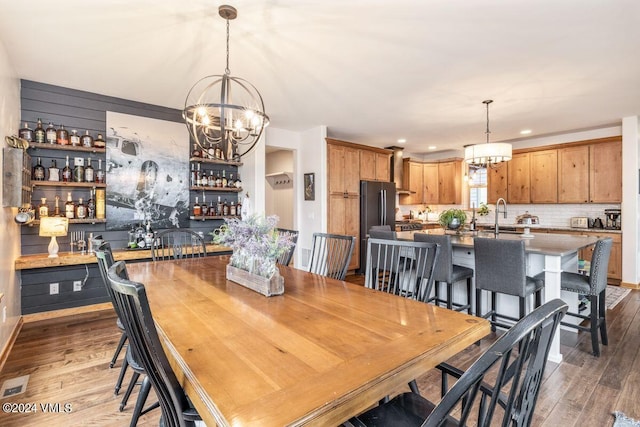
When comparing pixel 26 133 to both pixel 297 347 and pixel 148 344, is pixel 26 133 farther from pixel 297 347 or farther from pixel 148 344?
pixel 297 347

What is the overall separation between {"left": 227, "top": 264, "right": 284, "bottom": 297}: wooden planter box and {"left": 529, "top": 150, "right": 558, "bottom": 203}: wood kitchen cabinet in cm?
620

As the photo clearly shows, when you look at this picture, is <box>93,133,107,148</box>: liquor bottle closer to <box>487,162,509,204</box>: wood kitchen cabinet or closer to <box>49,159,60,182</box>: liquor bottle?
<box>49,159,60,182</box>: liquor bottle

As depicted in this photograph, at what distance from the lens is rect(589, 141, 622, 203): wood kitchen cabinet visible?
16.9 feet

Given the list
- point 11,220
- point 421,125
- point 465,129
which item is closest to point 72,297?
point 11,220

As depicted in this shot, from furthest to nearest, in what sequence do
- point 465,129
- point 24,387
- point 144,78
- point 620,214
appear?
1. point 465,129
2. point 620,214
3. point 144,78
4. point 24,387

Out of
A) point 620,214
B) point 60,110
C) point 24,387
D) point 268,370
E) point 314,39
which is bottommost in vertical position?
point 24,387

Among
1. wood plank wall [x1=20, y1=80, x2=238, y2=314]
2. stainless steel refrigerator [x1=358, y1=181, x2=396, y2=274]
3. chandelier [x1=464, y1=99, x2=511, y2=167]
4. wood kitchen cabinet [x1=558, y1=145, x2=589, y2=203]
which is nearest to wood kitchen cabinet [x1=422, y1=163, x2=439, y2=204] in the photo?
stainless steel refrigerator [x1=358, y1=181, x2=396, y2=274]

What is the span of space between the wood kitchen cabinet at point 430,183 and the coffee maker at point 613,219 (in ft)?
10.1

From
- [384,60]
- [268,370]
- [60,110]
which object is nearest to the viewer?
[268,370]

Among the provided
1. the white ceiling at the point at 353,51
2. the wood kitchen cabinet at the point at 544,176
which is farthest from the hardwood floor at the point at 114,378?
the wood kitchen cabinet at the point at 544,176

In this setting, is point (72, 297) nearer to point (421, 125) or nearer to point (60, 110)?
point (60, 110)

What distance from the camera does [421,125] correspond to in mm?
5375

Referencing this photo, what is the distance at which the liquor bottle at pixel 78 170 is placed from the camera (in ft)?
12.2

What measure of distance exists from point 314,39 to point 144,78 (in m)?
1.98
